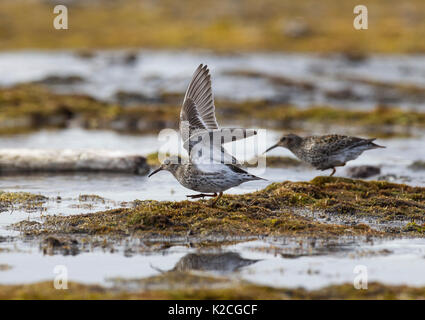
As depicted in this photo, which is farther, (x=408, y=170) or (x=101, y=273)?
(x=408, y=170)

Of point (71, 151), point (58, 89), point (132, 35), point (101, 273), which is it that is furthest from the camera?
point (132, 35)

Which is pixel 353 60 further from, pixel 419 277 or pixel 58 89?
pixel 419 277

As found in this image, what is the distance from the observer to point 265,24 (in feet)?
275

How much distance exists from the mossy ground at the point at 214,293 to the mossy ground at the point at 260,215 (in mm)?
2349

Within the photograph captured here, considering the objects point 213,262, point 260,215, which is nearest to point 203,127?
point 260,215

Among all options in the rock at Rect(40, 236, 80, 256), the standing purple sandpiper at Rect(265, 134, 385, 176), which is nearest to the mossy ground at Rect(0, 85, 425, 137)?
the standing purple sandpiper at Rect(265, 134, 385, 176)

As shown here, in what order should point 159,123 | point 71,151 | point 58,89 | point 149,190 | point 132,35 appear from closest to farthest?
point 149,190, point 71,151, point 159,123, point 58,89, point 132,35

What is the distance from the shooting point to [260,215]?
11.8m

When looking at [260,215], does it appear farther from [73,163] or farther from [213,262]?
[73,163]

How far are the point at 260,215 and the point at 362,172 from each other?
22.8 feet

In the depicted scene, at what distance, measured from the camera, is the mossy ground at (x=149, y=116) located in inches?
1163
